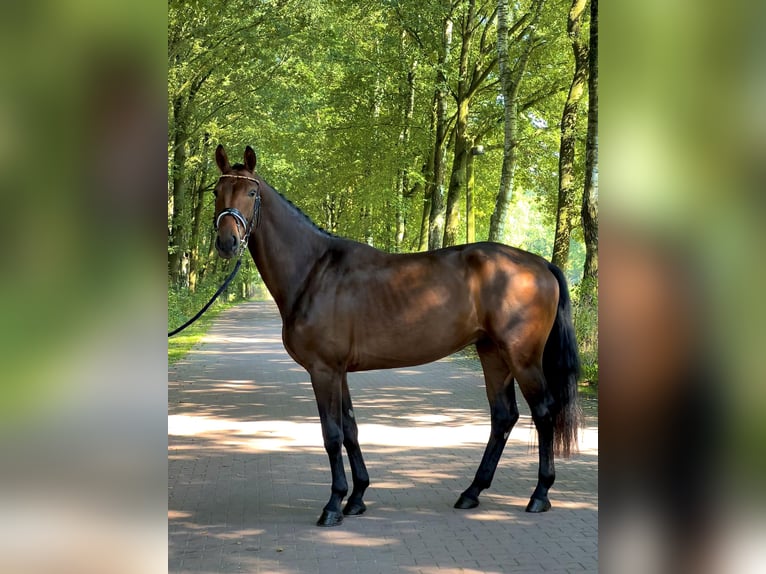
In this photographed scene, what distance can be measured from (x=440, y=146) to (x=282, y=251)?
20.5 meters

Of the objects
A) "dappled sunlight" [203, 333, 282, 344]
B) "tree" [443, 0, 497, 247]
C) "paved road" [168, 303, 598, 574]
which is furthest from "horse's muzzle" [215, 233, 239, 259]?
"dappled sunlight" [203, 333, 282, 344]

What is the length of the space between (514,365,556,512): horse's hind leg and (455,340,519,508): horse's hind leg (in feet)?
0.75

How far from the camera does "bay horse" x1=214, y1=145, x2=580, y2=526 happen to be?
235 inches

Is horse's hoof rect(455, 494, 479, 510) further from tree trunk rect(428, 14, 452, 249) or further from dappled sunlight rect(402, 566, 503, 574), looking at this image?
tree trunk rect(428, 14, 452, 249)

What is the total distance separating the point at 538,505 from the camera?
20.4 ft

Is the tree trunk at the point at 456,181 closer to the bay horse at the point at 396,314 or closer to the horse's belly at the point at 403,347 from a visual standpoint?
the bay horse at the point at 396,314

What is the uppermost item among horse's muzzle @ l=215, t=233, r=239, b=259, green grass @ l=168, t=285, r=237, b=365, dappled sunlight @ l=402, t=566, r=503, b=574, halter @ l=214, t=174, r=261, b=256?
halter @ l=214, t=174, r=261, b=256

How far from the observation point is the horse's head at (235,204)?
560cm

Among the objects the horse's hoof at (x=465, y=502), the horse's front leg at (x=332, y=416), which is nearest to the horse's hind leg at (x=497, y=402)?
the horse's hoof at (x=465, y=502)

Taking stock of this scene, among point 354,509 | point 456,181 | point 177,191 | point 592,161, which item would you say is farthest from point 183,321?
point 354,509

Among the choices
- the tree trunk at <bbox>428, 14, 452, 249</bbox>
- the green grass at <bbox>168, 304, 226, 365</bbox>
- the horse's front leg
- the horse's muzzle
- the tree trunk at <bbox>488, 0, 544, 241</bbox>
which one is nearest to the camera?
the horse's muzzle
